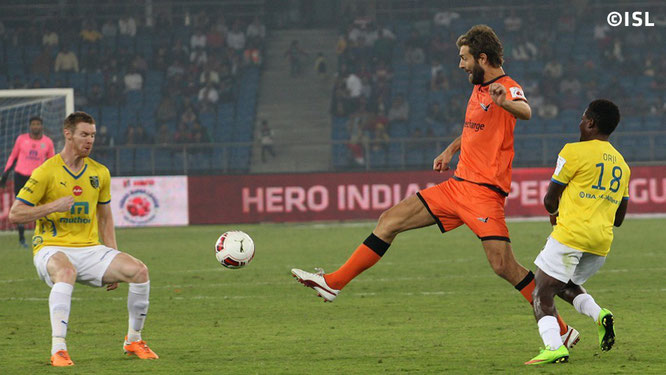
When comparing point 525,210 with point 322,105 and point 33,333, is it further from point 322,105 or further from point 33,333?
point 33,333

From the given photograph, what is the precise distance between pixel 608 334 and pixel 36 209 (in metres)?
3.66

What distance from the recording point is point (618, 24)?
30.7 meters

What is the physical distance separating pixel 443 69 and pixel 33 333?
22.2 m

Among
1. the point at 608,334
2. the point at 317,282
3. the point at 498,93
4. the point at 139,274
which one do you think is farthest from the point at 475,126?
the point at 139,274

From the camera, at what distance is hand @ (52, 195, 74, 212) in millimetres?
6641

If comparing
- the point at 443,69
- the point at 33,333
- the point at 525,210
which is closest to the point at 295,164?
the point at 525,210

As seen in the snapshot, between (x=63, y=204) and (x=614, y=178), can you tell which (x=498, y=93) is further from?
(x=63, y=204)

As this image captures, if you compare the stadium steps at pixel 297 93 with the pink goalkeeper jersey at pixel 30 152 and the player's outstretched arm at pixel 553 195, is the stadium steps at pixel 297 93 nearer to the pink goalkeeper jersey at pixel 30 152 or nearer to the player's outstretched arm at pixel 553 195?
the pink goalkeeper jersey at pixel 30 152

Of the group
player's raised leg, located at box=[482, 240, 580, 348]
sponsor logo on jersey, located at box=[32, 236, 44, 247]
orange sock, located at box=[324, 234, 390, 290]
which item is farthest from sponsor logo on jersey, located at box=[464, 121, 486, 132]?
sponsor logo on jersey, located at box=[32, 236, 44, 247]

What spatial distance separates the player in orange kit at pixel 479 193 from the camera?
6777 mm

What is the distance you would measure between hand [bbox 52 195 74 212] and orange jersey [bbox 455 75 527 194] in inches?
99.4

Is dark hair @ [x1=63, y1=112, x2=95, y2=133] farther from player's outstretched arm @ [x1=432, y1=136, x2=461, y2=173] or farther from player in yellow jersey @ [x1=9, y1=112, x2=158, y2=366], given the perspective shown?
player's outstretched arm @ [x1=432, y1=136, x2=461, y2=173]

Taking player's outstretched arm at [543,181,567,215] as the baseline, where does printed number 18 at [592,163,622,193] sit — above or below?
above

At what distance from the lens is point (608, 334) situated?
6543 millimetres
